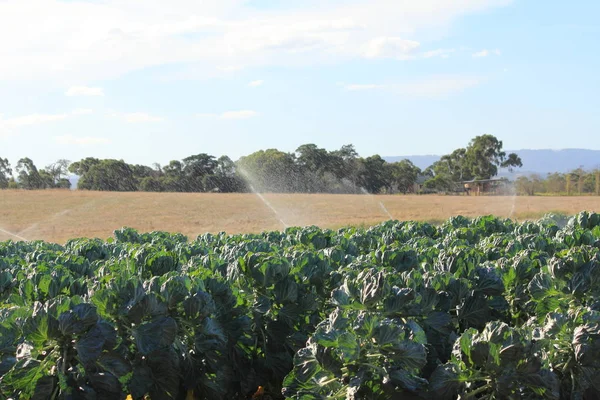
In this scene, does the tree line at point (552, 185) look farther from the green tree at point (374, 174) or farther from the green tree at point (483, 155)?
the green tree at point (483, 155)

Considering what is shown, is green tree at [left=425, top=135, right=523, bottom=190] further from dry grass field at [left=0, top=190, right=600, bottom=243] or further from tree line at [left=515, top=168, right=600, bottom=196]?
dry grass field at [left=0, top=190, right=600, bottom=243]

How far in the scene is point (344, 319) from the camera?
2.43 metres

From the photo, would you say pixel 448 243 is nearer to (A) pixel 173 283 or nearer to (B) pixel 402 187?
(A) pixel 173 283

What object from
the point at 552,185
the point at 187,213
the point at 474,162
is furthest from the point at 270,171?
the point at 474,162

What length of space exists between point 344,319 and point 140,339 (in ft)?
2.69

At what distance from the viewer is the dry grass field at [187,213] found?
25.7 meters

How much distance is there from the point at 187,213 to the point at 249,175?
24725 millimetres

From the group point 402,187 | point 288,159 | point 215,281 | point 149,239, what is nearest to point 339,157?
point 288,159

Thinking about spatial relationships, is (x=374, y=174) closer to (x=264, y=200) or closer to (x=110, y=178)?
(x=110, y=178)

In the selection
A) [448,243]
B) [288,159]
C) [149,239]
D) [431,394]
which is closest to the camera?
[431,394]

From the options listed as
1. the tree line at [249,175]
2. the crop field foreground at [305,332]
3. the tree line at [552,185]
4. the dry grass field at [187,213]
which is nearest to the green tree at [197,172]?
the tree line at [249,175]

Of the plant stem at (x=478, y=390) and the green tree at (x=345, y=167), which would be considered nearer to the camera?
the plant stem at (x=478, y=390)

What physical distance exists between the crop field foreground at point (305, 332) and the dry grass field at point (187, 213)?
19.5 meters

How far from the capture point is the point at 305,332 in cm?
319
